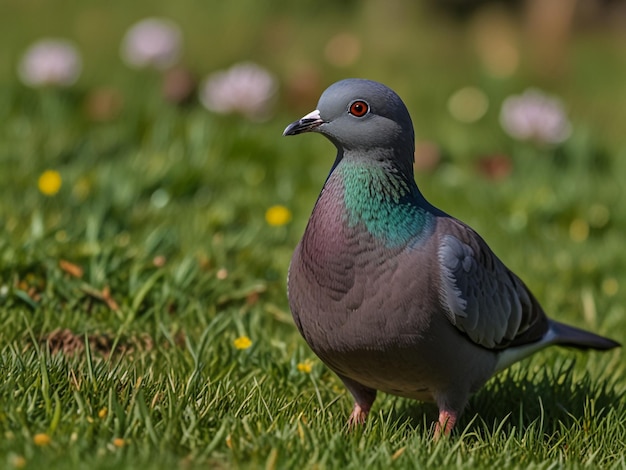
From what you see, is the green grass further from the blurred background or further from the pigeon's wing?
the pigeon's wing

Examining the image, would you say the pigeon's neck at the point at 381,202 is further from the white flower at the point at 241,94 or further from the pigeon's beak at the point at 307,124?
the white flower at the point at 241,94

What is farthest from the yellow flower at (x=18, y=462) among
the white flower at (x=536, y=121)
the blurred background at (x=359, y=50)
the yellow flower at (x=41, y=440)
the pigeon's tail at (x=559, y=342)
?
the white flower at (x=536, y=121)

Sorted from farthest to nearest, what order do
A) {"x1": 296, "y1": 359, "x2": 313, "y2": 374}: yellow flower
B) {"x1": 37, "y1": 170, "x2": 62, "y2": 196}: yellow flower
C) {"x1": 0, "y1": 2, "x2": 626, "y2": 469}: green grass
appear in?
1. {"x1": 37, "y1": 170, "x2": 62, "y2": 196}: yellow flower
2. {"x1": 296, "y1": 359, "x2": 313, "y2": 374}: yellow flower
3. {"x1": 0, "y1": 2, "x2": 626, "y2": 469}: green grass

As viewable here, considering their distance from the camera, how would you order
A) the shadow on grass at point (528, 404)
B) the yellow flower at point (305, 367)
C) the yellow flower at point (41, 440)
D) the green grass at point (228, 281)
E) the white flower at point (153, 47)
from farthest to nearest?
the white flower at point (153, 47), the yellow flower at point (305, 367), the shadow on grass at point (528, 404), the green grass at point (228, 281), the yellow flower at point (41, 440)

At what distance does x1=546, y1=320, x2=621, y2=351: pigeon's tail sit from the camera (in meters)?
4.00

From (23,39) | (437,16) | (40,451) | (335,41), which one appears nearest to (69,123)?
(23,39)

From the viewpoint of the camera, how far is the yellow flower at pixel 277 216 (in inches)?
218

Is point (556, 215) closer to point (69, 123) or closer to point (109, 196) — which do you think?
point (109, 196)

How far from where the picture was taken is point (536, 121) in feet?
24.1

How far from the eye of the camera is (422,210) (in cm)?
339

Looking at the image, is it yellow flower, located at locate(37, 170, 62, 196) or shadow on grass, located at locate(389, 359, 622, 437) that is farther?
yellow flower, located at locate(37, 170, 62, 196)

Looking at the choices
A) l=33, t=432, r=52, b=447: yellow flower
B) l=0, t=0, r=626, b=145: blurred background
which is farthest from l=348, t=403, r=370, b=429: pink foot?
l=0, t=0, r=626, b=145: blurred background

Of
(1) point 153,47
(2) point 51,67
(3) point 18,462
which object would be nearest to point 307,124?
(3) point 18,462

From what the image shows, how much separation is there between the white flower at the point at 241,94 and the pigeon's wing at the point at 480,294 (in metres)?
3.90
